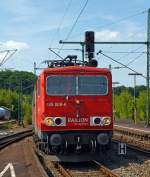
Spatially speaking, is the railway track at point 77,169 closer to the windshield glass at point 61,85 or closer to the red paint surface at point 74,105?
the red paint surface at point 74,105

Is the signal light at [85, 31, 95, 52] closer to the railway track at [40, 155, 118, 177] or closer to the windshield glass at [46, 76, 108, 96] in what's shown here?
the railway track at [40, 155, 118, 177]

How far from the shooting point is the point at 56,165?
18547 mm

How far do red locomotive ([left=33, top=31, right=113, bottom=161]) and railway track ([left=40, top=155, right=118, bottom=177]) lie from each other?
1.78 feet

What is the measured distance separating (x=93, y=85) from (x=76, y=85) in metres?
0.59

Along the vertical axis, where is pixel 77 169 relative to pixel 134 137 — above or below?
above

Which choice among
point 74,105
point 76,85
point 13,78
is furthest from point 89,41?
point 13,78

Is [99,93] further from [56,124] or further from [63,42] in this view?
[63,42]

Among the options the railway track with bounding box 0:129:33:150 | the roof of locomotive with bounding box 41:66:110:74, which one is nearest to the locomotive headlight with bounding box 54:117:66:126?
the roof of locomotive with bounding box 41:66:110:74

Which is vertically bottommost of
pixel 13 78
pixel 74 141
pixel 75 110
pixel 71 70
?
pixel 74 141

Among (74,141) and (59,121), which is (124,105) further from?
(59,121)

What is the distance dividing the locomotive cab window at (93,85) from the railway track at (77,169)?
2448mm

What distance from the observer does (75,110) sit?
701 inches

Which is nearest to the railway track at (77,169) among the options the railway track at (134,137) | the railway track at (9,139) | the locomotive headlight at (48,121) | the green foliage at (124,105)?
the locomotive headlight at (48,121)

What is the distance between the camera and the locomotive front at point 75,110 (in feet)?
58.0
